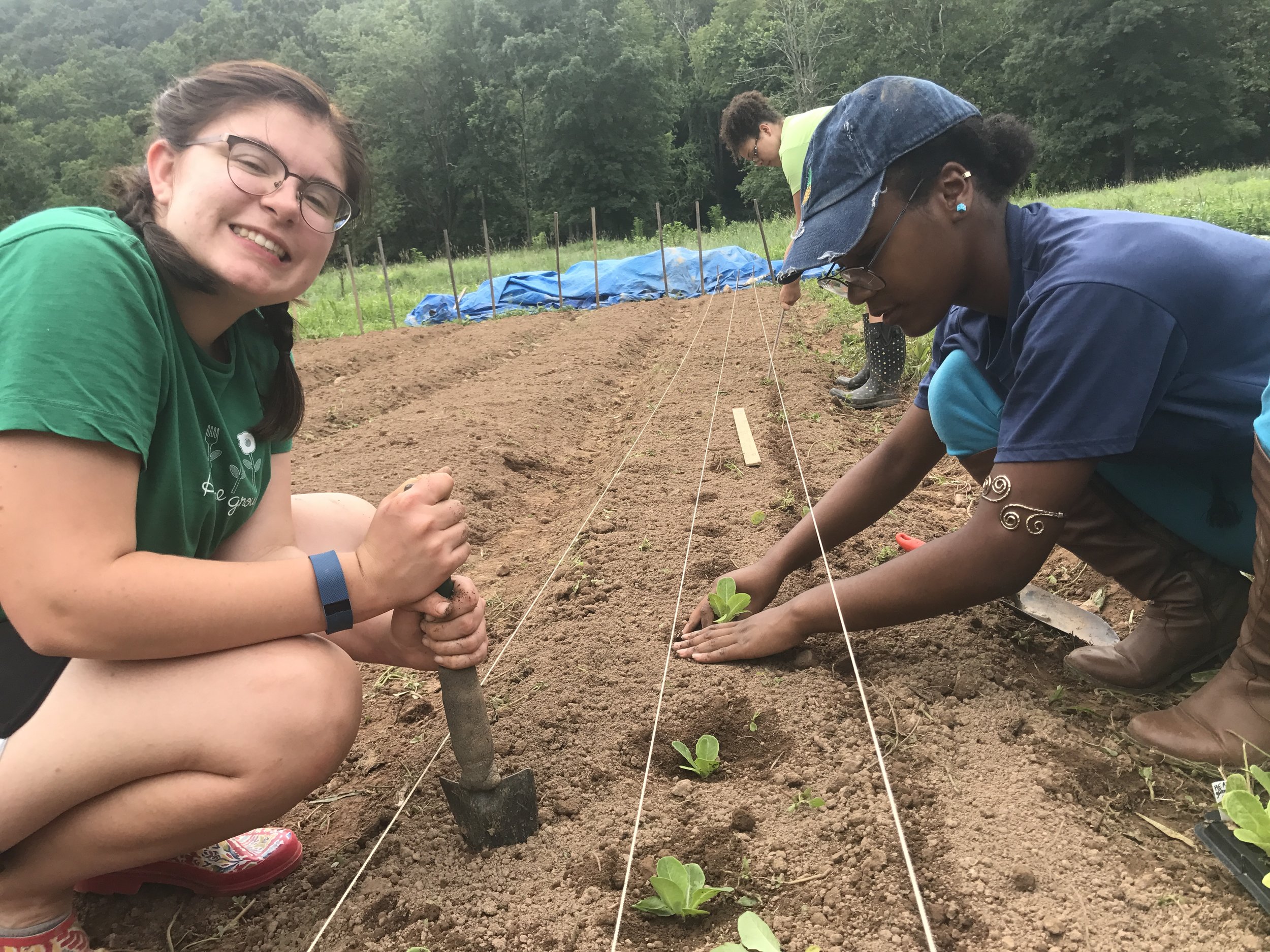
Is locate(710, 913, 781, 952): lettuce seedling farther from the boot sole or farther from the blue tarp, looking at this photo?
the blue tarp

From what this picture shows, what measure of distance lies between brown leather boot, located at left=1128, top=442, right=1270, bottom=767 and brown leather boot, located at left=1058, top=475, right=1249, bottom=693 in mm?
253

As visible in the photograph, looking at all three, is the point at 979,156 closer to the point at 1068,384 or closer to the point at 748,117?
the point at 1068,384

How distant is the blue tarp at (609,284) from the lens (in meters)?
12.7

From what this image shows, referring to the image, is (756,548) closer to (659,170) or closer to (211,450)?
(211,450)

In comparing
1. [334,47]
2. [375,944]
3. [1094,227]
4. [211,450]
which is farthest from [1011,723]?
[334,47]

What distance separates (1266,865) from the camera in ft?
3.76

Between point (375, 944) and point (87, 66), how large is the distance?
57.6 meters

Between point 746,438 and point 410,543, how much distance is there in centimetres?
284

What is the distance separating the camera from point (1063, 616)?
2.07m

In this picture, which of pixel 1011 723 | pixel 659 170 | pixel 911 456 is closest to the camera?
pixel 1011 723

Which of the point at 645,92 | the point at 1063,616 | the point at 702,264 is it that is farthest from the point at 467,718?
the point at 645,92

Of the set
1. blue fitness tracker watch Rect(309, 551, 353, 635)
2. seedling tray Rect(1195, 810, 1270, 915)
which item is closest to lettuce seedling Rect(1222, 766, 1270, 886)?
seedling tray Rect(1195, 810, 1270, 915)

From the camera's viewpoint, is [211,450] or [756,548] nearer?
[211,450]

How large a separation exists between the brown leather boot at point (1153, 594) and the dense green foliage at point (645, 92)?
91.6 feet
